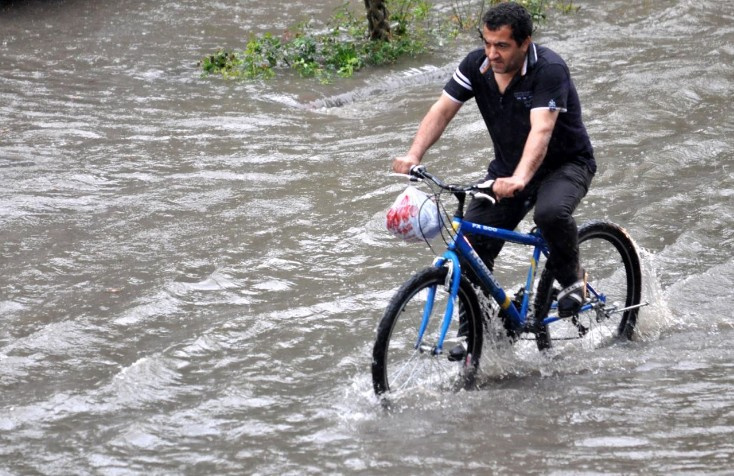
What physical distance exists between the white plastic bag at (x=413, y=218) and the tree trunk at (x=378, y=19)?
10.4 metres

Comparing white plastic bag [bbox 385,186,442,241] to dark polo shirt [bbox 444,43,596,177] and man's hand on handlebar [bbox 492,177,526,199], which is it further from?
dark polo shirt [bbox 444,43,596,177]

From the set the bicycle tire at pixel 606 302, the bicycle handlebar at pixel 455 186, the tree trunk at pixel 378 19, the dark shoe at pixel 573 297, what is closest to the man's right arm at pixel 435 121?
the bicycle handlebar at pixel 455 186

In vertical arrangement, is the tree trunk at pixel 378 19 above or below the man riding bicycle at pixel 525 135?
below

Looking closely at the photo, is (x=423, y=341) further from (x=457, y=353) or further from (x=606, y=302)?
(x=606, y=302)

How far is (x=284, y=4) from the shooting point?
1894 cm

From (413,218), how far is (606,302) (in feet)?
7.52

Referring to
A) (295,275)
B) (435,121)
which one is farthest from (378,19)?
(435,121)

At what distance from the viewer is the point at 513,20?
5.30m

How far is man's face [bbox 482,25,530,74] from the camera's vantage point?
5305 millimetres

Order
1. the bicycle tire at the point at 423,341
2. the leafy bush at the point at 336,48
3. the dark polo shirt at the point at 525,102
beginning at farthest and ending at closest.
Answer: the leafy bush at the point at 336,48
the dark polo shirt at the point at 525,102
the bicycle tire at the point at 423,341

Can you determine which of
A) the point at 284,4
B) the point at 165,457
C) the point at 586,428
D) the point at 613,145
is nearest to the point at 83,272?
the point at 165,457

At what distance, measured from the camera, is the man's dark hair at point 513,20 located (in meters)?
5.30

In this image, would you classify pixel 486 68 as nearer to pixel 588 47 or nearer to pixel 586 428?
pixel 586 428

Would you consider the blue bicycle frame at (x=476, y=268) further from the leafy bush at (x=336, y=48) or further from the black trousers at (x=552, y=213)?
the leafy bush at (x=336, y=48)
